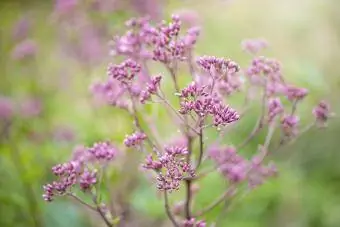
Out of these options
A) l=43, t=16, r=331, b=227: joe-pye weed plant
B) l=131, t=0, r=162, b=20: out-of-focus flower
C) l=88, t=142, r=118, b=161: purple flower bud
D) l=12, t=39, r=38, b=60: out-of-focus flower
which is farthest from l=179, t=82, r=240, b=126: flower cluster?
l=12, t=39, r=38, b=60: out-of-focus flower

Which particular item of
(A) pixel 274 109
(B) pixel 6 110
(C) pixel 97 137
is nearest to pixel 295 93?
(A) pixel 274 109

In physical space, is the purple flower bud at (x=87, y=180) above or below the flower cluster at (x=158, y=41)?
below

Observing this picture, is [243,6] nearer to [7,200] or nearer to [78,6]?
[78,6]

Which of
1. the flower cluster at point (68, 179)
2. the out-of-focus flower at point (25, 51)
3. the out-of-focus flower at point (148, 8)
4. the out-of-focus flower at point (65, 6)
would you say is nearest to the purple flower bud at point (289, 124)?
the flower cluster at point (68, 179)

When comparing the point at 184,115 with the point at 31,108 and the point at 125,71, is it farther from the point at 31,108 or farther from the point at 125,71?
the point at 31,108

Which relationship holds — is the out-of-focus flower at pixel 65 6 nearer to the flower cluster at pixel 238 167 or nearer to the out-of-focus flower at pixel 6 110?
the out-of-focus flower at pixel 6 110

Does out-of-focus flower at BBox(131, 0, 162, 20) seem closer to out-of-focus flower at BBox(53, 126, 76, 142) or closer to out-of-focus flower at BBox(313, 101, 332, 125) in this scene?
Answer: out-of-focus flower at BBox(53, 126, 76, 142)
